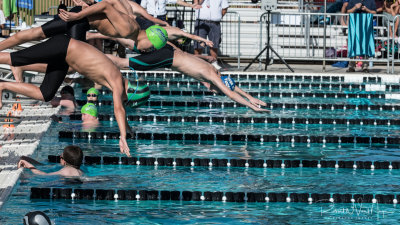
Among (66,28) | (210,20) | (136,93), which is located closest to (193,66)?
(66,28)

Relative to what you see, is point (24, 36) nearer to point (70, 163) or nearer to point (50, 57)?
point (50, 57)

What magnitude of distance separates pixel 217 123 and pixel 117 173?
10.8ft

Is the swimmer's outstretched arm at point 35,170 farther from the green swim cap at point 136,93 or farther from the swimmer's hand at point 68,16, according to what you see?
the swimmer's hand at point 68,16

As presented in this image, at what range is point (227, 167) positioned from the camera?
7582 mm

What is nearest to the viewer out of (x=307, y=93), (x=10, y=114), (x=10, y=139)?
(x=10, y=139)

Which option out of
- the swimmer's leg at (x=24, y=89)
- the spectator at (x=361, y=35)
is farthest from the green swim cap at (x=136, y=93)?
the spectator at (x=361, y=35)

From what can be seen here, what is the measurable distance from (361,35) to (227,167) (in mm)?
8338

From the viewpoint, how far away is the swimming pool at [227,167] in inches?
231

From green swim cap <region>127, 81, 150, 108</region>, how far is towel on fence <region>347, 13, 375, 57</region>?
8.94 metres

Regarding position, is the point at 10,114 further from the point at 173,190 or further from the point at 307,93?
the point at 307,93

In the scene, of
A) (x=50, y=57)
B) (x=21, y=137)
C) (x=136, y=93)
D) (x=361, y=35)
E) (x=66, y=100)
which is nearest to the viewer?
(x=50, y=57)

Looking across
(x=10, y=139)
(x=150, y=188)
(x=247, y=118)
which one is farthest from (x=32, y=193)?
(x=247, y=118)

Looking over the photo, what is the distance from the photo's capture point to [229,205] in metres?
6.10

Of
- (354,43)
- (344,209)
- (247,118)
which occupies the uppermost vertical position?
(354,43)
